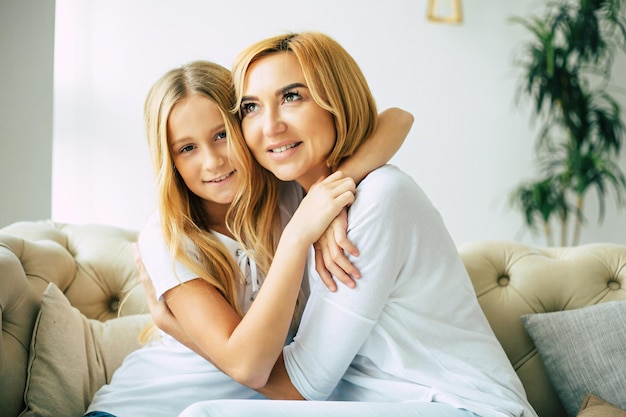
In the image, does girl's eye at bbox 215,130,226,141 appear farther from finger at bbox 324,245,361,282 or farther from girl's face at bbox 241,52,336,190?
finger at bbox 324,245,361,282

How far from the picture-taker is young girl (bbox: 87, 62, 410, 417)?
4.56 feet

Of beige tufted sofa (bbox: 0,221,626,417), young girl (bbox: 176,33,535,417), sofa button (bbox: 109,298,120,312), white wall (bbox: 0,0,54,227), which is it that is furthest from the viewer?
white wall (bbox: 0,0,54,227)

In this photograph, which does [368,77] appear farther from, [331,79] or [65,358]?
[65,358]

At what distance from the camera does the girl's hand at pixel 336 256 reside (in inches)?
49.6

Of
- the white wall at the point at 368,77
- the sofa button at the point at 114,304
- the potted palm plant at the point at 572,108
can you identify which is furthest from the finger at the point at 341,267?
the potted palm plant at the point at 572,108

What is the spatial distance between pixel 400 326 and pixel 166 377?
537mm

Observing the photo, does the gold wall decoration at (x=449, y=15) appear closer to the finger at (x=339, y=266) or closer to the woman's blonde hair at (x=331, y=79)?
the woman's blonde hair at (x=331, y=79)

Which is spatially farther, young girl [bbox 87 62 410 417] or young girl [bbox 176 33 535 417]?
young girl [bbox 87 62 410 417]

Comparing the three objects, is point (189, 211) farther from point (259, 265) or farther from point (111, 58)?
point (111, 58)

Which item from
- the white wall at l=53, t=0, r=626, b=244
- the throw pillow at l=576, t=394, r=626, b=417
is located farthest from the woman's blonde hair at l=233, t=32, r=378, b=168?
the white wall at l=53, t=0, r=626, b=244

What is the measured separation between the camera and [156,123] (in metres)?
1.52

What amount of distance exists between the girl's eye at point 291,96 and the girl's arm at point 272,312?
0.60 ft

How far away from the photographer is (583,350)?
5.46ft

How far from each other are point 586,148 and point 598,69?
0.44m
